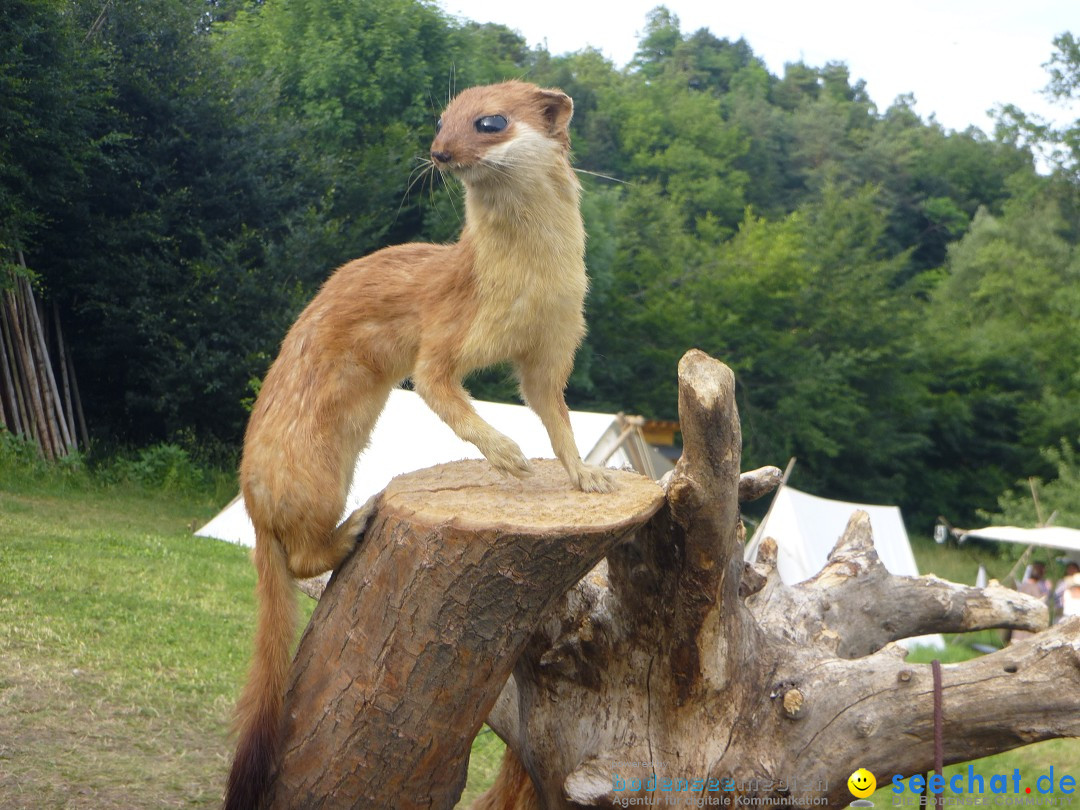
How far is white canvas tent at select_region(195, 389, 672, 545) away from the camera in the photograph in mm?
12016

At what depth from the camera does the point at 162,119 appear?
1722cm

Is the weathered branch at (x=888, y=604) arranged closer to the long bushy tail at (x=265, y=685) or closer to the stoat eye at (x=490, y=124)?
the long bushy tail at (x=265, y=685)

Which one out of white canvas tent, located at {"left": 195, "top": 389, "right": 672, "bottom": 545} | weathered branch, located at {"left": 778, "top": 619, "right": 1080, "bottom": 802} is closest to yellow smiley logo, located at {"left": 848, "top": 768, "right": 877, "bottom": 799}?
weathered branch, located at {"left": 778, "top": 619, "right": 1080, "bottom": 802}

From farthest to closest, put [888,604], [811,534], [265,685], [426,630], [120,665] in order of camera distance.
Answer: [811,534] → [120,665] → [888,604] → [265,685] → [426,630]

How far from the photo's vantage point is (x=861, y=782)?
Answer: 386 centimetres

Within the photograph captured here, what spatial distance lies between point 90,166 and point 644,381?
11.9 metres

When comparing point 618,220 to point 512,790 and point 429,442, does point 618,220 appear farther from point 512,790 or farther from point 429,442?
point 512,790

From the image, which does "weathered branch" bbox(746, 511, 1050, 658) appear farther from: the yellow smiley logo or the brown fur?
the brown fur

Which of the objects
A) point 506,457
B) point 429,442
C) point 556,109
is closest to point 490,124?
point 556,109

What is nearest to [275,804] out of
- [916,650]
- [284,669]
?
[284,669]

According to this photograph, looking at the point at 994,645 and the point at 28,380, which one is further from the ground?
the point at 28,380

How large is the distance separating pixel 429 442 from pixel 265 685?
8.56 m

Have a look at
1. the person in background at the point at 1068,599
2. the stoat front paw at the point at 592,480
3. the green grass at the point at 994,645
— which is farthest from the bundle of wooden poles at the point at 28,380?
the person in background at the point at 1068,599

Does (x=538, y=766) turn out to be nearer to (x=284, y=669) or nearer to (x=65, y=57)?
(x=284, y=669)
